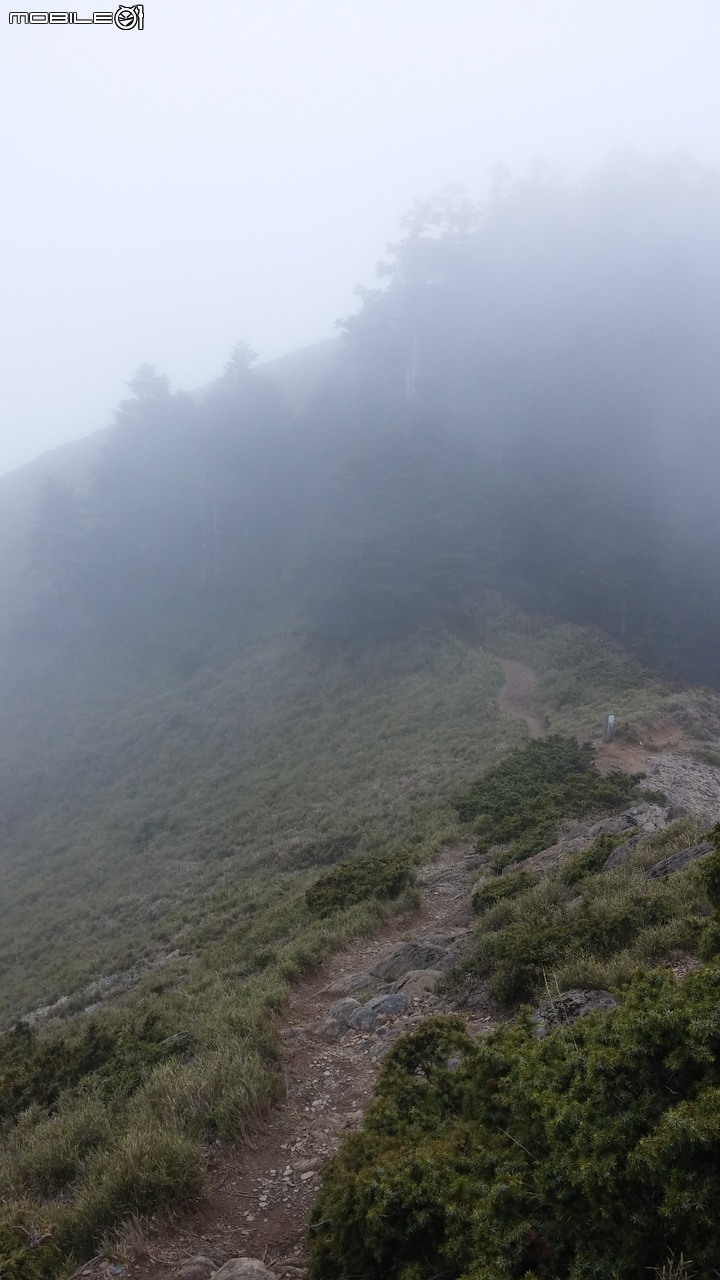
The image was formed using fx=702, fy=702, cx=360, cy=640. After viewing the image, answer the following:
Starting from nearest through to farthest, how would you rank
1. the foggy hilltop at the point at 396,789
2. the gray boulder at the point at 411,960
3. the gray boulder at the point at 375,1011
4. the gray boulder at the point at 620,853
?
the foggy hilltop at the point at 396,789, the gray boulder at the point at 375,1011, the gray boulder at the point at 411,960, the gray boulder at the point at 620,853

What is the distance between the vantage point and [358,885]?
11.3 meters

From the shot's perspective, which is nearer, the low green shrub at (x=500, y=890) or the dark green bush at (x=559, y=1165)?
the dark green bush at (x=559, y=1165)

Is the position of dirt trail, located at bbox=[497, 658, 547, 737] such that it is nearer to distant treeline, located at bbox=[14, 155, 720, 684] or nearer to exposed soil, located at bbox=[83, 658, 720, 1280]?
distant treeline, located at bbox=[14, 155, 720, 684]

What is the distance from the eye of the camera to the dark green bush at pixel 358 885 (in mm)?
10922

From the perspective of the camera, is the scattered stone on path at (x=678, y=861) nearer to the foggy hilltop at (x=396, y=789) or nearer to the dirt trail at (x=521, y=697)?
the foggy hilltop at (x=396, y=789)

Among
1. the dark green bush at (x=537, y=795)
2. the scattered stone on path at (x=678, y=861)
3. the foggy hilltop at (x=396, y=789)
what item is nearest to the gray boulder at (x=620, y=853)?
the foggy hilltop at (x=396, y=789)

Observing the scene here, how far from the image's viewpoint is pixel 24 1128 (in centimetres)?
617

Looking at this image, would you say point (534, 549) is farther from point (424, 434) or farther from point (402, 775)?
point (402, 775)

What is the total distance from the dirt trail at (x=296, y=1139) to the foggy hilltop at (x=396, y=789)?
33mm

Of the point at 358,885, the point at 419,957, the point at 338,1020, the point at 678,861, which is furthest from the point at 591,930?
the point at 358,885

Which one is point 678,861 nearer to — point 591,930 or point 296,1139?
point 591,930

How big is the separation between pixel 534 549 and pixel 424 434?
10.4 metres

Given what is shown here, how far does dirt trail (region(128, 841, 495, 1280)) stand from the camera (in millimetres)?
3939

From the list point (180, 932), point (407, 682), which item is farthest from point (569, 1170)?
point (407, 682)
